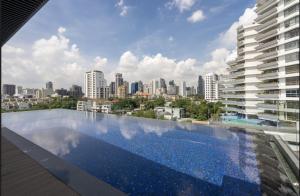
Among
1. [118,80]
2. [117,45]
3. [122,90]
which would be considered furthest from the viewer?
[118,80]

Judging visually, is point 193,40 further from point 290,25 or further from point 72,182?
point 72,182

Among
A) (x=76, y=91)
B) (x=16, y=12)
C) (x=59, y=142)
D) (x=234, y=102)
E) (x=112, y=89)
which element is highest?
(x=112, y=89)

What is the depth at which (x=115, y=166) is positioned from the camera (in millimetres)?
4008

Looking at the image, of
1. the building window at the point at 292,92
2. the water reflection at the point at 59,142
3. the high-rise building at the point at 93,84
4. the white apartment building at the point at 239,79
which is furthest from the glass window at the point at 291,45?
the high-rise building at the point at 93,84

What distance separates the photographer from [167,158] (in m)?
4.62

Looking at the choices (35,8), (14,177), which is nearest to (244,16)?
(35,8)

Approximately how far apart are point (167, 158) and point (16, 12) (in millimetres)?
4807

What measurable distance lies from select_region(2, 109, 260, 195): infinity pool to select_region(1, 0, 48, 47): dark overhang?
339 cm

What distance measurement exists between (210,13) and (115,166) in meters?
5.57

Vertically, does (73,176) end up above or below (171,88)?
below

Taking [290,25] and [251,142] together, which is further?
[251,142]

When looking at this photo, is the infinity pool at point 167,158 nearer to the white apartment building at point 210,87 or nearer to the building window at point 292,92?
the building window at point 292,92

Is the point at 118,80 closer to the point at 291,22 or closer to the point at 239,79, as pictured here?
the point at 239,79

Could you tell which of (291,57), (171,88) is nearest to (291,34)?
(291,57)
